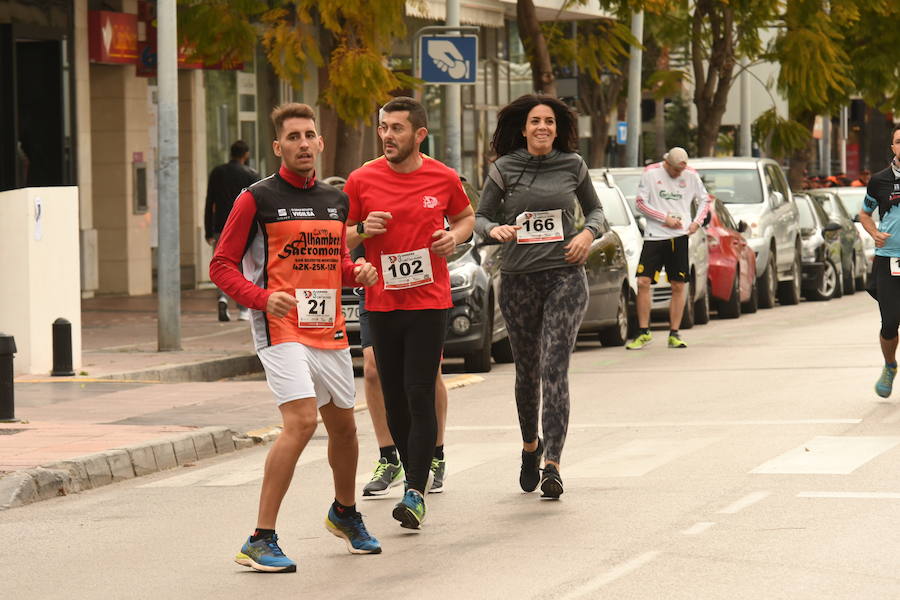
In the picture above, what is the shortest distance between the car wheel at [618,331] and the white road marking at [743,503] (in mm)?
9767

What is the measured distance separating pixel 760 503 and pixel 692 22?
26599 mm

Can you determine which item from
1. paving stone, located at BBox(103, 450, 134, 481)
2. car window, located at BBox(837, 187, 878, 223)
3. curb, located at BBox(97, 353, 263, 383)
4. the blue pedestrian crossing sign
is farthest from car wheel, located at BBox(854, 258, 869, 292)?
paving stone, located at BBox(103, 450, 134, 481)

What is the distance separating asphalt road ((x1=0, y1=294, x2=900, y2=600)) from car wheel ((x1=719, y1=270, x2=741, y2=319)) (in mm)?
9473

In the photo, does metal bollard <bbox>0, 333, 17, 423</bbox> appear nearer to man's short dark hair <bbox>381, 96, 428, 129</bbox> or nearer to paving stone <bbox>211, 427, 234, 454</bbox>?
paving stone <bbox>211, 427, 234, 454</bbox>

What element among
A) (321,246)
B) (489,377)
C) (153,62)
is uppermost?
(153,62)

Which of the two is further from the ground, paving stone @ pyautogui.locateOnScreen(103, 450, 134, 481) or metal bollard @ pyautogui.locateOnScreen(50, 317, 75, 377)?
metal bollard @ pyautogui.locateOnScreen(50, 317, 75, 377)

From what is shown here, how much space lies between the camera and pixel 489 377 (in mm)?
15789

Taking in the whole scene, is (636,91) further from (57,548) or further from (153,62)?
(57,548)

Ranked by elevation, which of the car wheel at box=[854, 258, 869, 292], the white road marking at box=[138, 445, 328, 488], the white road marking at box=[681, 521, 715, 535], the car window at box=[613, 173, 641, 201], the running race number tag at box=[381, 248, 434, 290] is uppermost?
the car window at box=[613, 173, 641, 201]

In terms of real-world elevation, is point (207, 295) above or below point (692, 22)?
below

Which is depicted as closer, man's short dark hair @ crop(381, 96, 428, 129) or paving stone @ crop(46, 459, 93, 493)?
man's short dark hair @ crop(381, 96, 428, 129)

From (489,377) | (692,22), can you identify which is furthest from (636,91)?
(489,377)

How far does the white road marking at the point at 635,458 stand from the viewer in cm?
998

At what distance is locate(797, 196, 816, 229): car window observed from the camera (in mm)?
28039
